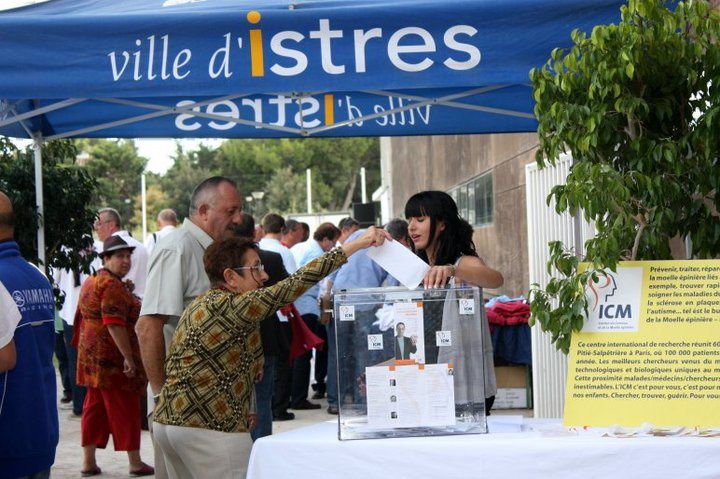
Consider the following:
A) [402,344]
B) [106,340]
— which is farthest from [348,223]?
[402,344]

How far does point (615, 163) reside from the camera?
436cm

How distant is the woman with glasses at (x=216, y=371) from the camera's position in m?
4.35

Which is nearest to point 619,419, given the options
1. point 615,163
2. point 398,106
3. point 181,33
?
point 615,163

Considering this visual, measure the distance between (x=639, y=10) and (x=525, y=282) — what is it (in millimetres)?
10067

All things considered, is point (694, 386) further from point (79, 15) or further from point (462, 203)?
point (462, 203)

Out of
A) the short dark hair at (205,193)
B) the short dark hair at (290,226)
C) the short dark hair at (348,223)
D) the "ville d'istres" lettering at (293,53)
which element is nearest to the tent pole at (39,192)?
the short dark hair at (205,193)

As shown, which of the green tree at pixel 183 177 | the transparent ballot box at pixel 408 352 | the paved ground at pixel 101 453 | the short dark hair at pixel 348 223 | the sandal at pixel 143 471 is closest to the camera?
the transparent ballot box at pixel 408 352

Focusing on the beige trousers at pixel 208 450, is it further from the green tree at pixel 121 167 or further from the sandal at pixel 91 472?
the green tree at pixel 121 167

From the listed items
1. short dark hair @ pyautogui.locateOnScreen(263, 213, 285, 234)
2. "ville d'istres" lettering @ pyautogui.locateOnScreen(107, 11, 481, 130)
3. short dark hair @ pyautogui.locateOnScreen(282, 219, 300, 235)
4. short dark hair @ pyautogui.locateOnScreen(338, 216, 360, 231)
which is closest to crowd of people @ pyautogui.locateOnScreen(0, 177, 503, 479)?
"ville d'istres" lettering @ pyautogui.locateOnScreen(107, 11, 481, 130)

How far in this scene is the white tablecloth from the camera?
11.7ft

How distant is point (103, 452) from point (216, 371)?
17.8ft

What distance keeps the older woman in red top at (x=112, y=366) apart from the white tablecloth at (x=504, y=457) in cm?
449

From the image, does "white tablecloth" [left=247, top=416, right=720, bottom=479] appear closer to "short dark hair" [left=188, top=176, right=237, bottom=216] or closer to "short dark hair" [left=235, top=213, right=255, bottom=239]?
"short dark hair" [left=188, top=176, right=237, bottom=216]

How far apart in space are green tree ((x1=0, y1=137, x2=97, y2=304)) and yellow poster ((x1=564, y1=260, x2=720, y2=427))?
5.15 metres
